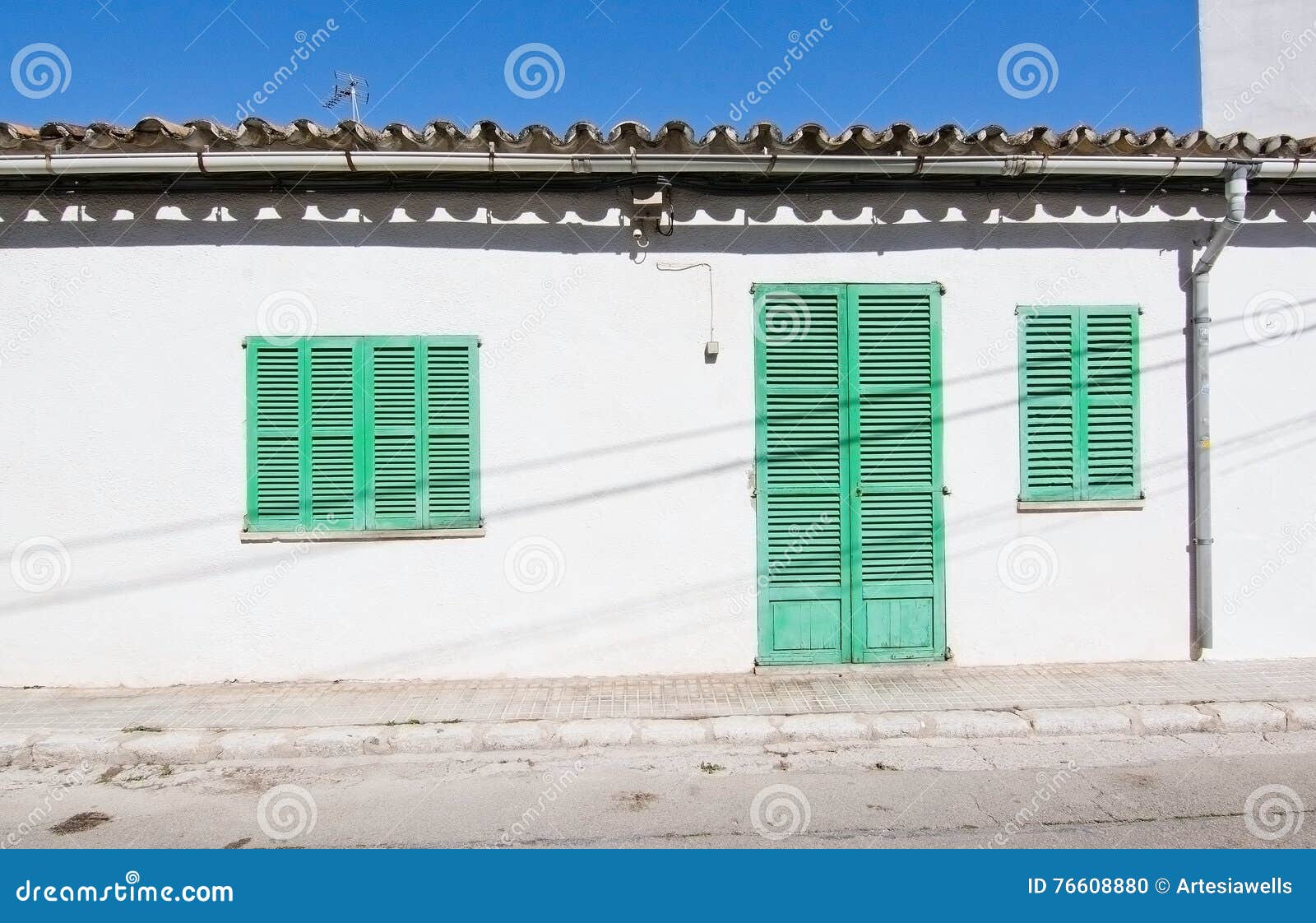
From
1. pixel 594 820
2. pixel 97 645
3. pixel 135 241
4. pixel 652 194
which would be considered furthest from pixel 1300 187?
pixel 97 645

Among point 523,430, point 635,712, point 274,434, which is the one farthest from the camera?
point 523,430

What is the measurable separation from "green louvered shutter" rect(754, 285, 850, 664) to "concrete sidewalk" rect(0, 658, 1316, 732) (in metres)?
0.33

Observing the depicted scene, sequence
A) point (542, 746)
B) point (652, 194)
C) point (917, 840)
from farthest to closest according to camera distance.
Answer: point (652, 194) → point (542, 746) → point (917, 840)

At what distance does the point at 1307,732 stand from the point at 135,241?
28.1 ft

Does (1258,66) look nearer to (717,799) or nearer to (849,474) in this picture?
(849,474)

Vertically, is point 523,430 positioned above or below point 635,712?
above

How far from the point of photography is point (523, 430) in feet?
21.2

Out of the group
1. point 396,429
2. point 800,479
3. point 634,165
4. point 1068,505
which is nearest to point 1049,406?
point 1068,505

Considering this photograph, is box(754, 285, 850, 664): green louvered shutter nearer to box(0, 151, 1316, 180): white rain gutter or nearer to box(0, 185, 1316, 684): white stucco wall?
box(0, 185, 1316, 684): white stucco wall

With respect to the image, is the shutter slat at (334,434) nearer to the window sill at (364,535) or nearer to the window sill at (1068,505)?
the window sill at (364,535)

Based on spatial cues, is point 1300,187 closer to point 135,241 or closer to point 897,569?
point 897,569

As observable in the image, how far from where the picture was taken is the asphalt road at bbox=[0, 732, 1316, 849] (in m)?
4.27

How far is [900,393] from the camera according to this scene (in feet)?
21.8

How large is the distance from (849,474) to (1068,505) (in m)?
1.68
